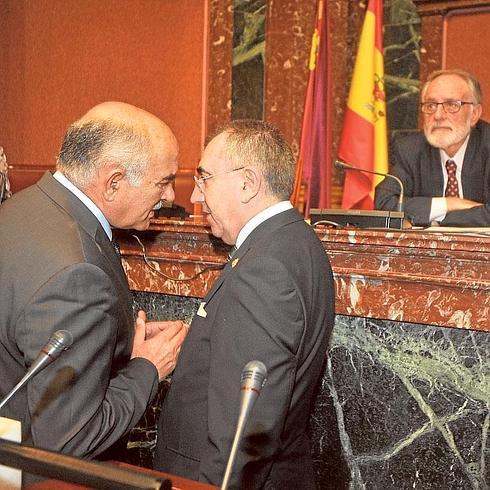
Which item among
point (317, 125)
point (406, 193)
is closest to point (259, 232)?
point (406, 193)

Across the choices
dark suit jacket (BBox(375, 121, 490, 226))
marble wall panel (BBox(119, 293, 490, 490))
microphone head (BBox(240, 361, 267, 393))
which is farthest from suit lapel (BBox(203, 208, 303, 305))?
dark suit jacket (BBox(375, 121, 490, 226))

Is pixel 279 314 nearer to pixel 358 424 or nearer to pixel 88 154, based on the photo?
pixel 88 154

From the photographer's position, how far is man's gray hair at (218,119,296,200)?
257 cm

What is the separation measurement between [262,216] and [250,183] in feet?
0.33

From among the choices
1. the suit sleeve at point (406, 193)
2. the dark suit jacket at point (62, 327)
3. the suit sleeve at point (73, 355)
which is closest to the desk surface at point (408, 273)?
the dark suit jacket at point (62, 327)

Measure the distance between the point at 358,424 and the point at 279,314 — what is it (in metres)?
0.94

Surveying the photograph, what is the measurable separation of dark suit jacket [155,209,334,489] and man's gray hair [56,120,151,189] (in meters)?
0.43

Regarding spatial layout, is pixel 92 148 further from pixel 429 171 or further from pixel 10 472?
pixel 429 171

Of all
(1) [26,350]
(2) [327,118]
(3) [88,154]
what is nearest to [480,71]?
(2) [327,118]

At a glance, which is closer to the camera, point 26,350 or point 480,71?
point 26,350

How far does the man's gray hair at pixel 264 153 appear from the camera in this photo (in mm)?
2566

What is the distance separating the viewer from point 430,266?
2936 millimetres

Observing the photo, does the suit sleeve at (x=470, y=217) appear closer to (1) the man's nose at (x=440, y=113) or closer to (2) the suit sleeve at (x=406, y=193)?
(2) the suit sleeve at (x=406, y=193)

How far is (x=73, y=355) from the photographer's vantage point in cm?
212
